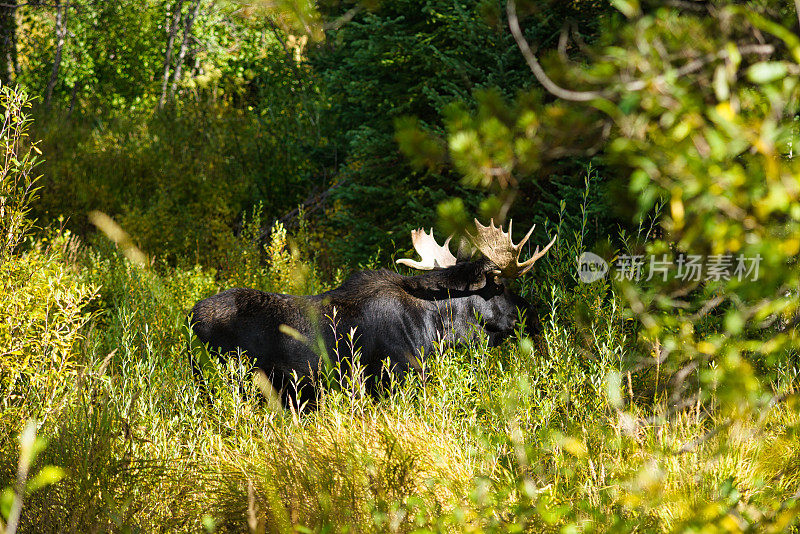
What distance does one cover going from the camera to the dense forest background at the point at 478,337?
1.59 m

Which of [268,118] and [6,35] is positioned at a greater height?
[6,35]

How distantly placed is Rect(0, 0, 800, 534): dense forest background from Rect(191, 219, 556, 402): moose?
168mm

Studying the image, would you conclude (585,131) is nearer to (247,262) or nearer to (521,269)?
(521,269)

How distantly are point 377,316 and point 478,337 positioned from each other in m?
0.73

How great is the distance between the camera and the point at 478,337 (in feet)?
16.0

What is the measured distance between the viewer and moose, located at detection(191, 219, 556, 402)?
4.48 metres

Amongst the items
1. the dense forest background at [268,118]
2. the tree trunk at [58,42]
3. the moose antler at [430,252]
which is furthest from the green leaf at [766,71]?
the tree trunk at [58,42]

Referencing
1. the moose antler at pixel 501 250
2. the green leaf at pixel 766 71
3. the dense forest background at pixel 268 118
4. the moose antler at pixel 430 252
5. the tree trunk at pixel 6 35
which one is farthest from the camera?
the tree trunk at pixel 6 35

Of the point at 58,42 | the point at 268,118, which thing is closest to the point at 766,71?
the point at 268,118

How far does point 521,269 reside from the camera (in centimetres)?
510

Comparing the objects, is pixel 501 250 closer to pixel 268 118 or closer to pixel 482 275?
pixel 482 275

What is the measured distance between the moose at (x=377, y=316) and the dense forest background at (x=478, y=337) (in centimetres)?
17

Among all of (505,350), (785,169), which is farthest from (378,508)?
(505,350)

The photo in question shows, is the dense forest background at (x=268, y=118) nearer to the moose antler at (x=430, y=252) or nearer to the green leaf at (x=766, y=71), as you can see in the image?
the green leaf at (x=766, y=71)
